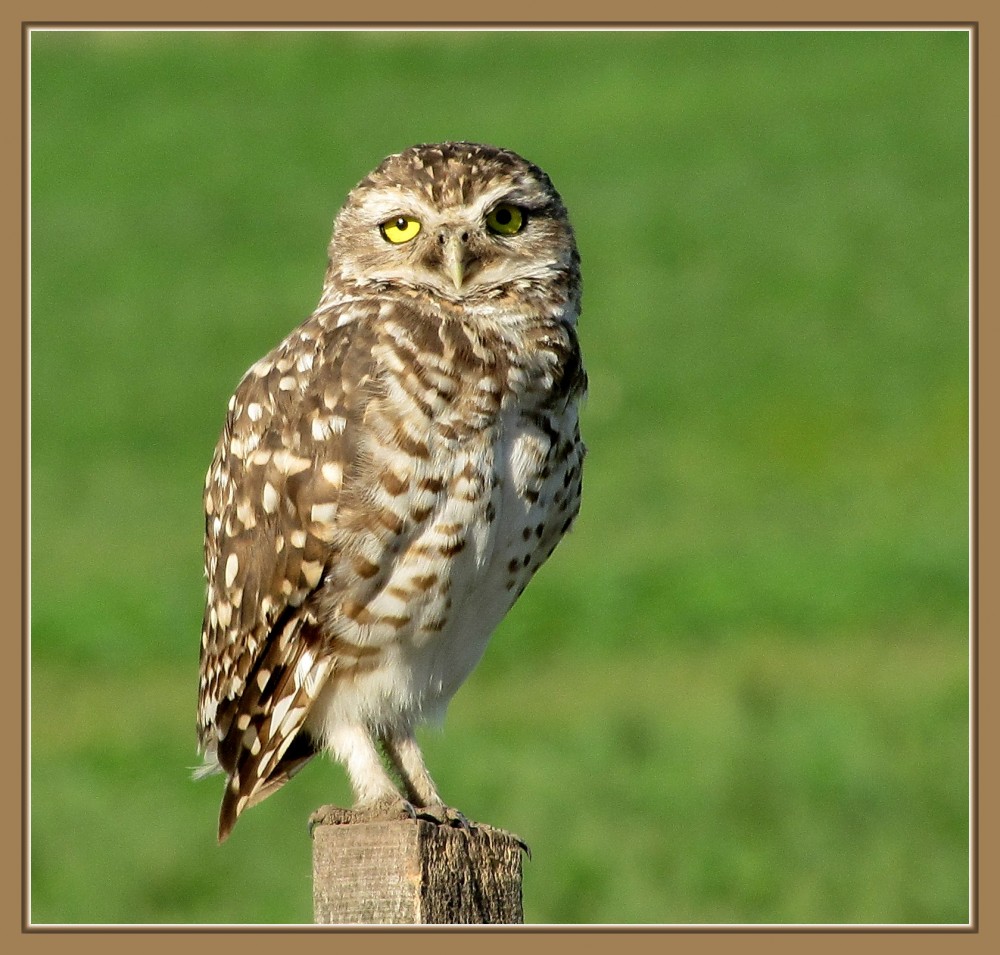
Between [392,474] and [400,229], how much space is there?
0.77 m

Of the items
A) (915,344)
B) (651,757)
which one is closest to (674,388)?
(915,344)

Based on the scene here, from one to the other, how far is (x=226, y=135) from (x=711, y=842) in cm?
1885

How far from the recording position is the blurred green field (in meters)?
9.84

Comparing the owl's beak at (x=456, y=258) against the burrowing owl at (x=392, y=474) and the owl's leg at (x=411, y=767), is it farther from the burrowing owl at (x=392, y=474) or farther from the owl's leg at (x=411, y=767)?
the owl's leg at (x=411, y=767)

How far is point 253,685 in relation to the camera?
185 inches

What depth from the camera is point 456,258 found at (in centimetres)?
467

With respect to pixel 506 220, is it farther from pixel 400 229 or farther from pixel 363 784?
pixel 363 784

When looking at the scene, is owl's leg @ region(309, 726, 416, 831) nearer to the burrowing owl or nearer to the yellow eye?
the burrowing owl

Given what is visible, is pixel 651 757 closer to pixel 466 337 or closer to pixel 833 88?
pixel 466 337

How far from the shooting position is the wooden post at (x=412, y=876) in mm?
3785

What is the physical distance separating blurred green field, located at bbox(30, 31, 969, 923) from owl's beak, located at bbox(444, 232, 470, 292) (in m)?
4.54

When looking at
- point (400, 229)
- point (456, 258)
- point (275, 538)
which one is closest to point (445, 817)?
point (275, 538)

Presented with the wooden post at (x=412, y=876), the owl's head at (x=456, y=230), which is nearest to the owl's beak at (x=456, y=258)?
the owl's head at (x=456, y=230)

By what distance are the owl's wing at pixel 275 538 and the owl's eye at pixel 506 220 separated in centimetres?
53
